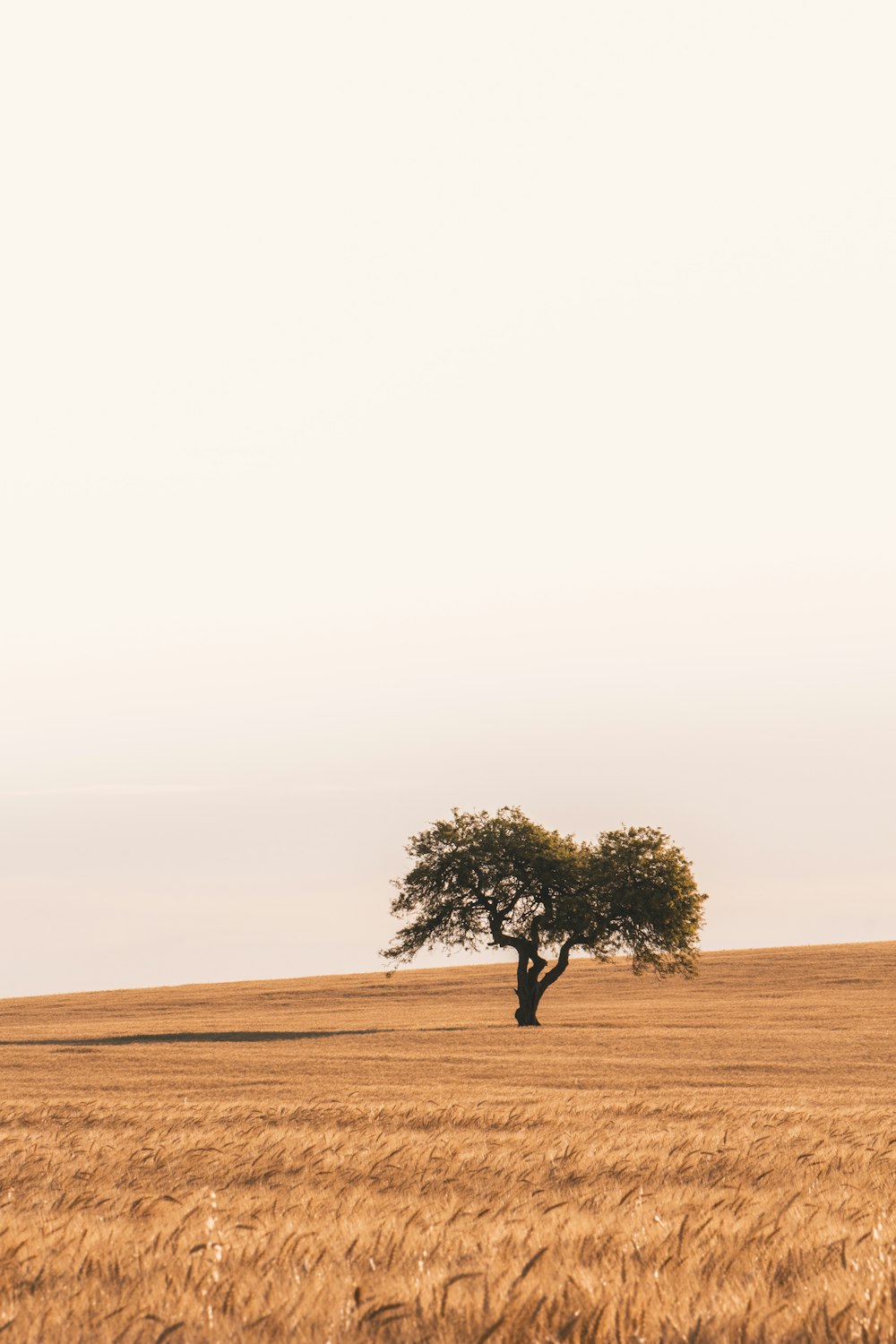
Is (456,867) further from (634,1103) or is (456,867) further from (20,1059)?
(634,1103)

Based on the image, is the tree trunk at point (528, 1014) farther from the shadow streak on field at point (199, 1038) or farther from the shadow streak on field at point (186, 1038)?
the shadow streak on field at point (186, 1038)

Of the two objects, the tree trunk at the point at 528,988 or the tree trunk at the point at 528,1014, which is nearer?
the tree trunk at the point at 528,1014

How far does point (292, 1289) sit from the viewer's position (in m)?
4.42

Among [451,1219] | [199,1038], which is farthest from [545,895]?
[451,1219]

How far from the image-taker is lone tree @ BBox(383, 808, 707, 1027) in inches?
2069

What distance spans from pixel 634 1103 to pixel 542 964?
3756cm

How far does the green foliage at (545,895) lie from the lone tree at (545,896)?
0.04 m

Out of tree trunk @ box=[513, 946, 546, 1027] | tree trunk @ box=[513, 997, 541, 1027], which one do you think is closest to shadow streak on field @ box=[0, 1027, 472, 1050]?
tree trunk @ box=[513, 997, 541, 1027]

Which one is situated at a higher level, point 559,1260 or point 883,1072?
point 559,1260

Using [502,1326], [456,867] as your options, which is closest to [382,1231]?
[502,1326]

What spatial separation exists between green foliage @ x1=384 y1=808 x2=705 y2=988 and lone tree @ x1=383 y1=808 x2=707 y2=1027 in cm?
4

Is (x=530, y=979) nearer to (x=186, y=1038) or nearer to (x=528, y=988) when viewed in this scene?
(x=528, y=988)

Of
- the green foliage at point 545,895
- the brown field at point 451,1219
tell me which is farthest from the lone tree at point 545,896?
the brown field at point 451,1219

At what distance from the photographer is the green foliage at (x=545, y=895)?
52.6 meters
